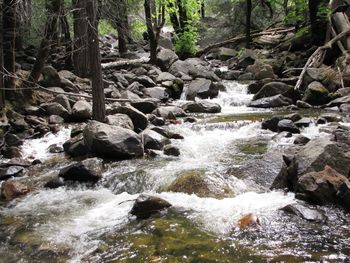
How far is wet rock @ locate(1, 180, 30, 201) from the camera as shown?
23.8 feet

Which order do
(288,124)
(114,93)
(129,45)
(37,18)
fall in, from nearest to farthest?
(288,124), (37,18), (114,93), (129,45)

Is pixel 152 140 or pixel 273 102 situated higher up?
pixel 273 102


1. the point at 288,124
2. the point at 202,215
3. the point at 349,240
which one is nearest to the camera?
the point at 349,240

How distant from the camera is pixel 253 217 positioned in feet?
18.1

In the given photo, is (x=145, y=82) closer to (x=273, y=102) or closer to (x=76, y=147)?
(x=273, y=102)

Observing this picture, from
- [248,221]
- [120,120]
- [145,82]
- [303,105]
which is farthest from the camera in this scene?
[145,82]

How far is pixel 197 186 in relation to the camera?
681 cm

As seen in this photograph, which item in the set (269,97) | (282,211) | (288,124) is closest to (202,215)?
(282,211)

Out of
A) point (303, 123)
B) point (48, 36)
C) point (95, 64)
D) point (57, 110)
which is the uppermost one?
point (48, 36)

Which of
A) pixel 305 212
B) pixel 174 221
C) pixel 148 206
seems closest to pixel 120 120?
pixel 148 206

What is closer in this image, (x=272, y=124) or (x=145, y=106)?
(x=272, y=124)

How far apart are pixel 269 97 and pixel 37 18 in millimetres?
8741

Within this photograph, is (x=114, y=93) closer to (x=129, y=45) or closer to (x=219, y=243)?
(x=219, y=243)

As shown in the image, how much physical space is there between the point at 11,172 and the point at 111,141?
88.3 inches
